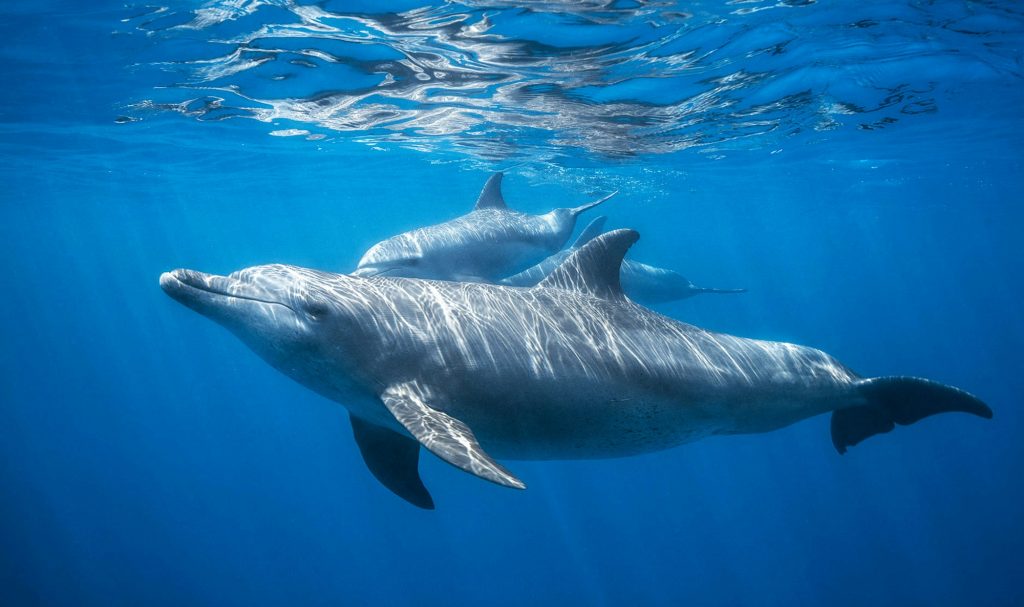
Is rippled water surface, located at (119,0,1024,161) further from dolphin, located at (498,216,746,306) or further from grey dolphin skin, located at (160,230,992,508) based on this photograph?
grey dolphin skin, located at (160,230,992,508)

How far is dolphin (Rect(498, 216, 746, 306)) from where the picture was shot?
1236cm

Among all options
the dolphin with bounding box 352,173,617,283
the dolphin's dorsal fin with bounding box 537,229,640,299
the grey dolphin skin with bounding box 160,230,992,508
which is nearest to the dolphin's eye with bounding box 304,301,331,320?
the grey dolphin skin with bounding box 160,230,992,508

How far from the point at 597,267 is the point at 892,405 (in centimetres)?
422

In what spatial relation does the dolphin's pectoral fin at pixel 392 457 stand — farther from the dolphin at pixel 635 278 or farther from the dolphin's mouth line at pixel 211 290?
the dolphin at pixel 635 278

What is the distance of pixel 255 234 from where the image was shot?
267 ft

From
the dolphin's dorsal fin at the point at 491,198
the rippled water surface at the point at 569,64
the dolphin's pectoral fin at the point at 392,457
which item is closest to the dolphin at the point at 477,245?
the dolphin's dorsal fin at the point at 491,198

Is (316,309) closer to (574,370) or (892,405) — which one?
(574,370)

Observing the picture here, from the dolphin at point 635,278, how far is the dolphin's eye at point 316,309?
6.69 metres

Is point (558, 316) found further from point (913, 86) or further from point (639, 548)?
point (639, 548)

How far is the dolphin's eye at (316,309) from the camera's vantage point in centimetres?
493

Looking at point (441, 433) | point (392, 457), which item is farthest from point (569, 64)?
point (441, 433)

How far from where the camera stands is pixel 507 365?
203 inches

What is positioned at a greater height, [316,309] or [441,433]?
[316,309]

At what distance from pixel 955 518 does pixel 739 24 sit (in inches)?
1165
